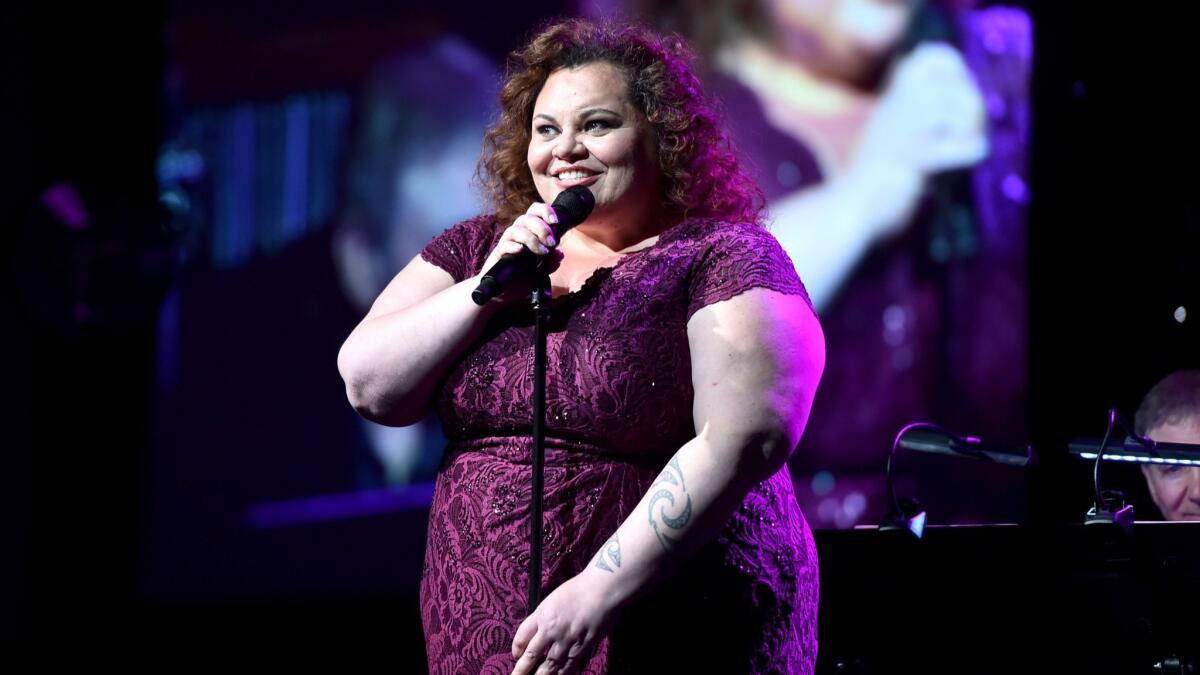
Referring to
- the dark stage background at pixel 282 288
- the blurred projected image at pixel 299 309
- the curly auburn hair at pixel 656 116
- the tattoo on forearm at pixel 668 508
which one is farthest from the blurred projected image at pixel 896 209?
the tattoo on forearm at pixel 668 508

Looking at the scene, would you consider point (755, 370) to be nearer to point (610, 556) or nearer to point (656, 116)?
point (610, 556)

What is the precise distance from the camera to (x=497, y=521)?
1684mm

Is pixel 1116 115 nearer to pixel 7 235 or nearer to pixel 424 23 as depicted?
pixel 424 23

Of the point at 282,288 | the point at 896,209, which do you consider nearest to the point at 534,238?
the point at 896,209

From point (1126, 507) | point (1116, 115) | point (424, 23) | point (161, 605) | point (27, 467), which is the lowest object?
point (161, 605)

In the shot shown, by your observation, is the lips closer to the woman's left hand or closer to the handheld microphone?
the handheld microphone

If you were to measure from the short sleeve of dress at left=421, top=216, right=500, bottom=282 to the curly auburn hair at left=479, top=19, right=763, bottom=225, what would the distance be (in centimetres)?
7

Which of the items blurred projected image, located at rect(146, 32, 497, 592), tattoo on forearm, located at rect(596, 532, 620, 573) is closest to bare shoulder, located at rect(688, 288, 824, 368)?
tattoo on forearm, located at rect(596, 532, 620, 573)

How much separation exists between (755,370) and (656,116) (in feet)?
1.54

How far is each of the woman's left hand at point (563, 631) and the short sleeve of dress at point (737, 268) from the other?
387mm

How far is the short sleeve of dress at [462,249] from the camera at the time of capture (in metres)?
1.87

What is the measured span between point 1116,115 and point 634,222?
1966 millimetres

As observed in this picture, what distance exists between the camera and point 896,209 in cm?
369

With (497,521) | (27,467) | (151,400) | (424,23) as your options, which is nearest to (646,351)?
(497,521)
